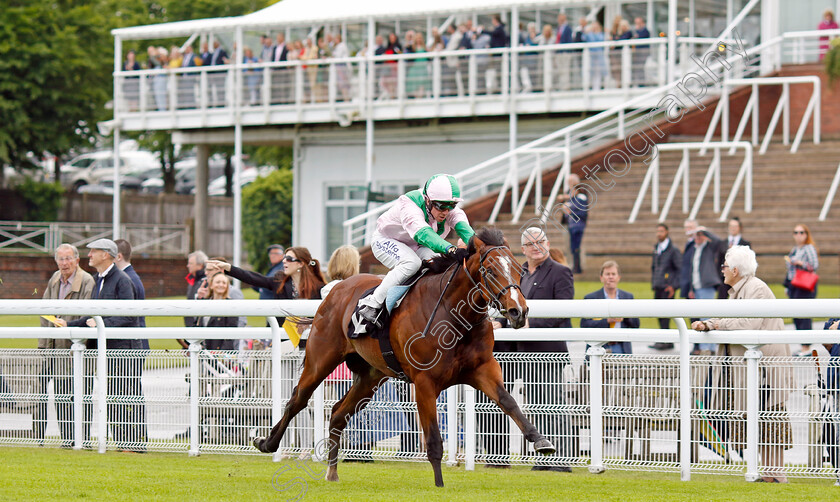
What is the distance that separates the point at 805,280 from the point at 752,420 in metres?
7.24

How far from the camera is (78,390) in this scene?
9.01m

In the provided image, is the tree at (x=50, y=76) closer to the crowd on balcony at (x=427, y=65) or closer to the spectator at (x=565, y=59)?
the crowd on balcony at (x=427, y=65)

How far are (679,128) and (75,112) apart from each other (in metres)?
16.3

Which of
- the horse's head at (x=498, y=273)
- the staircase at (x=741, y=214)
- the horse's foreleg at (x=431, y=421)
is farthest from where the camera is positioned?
the staircase at (x=741, y=214)

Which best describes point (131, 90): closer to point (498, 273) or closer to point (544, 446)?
point (498, 273)

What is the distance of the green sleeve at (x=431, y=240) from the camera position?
6988mm

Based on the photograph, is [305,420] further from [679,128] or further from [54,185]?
[54,185]

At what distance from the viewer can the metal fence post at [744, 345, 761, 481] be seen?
7.39 metres

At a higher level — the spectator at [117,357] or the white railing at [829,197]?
the white railing at [829,197]

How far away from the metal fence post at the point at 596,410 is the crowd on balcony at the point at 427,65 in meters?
16.2

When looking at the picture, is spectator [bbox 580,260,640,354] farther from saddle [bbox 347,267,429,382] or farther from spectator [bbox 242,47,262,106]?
spectator [bbox 242,47,262,106]

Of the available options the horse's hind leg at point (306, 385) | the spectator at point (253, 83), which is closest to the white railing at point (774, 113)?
the spectator at point (253, 83)

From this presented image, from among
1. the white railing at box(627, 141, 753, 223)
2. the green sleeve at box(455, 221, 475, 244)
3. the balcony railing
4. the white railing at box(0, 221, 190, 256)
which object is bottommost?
the green sleeve at box(455, 221, 475, 244)

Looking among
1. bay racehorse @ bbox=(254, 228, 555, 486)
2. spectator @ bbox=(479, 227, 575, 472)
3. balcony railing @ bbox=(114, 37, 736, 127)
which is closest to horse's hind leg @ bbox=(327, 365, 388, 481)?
bay racehorse @ bbox=(254, 228, 555, 486)
